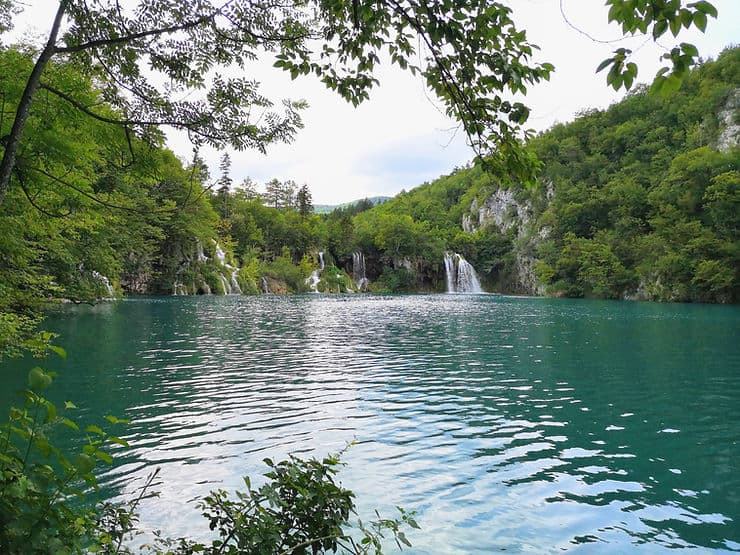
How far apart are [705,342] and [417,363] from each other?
12.9 meters

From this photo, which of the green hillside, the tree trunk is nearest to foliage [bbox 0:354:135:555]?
the tree trunk

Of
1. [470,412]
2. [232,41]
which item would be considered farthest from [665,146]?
[232,41]

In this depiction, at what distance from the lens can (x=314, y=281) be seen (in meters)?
77.6

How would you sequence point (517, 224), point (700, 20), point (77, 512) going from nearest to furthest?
point (700, 20), point (77, 512), point (517, 224)

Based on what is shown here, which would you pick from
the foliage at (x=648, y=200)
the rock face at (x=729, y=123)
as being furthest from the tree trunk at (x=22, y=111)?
the rock face at (x=729, y=123)

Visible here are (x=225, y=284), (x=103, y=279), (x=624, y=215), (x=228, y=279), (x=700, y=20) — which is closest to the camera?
(x=700, y=20)

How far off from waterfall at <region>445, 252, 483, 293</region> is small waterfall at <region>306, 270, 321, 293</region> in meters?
23.9

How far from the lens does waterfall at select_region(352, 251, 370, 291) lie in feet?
289

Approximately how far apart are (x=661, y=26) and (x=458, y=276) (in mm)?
83155

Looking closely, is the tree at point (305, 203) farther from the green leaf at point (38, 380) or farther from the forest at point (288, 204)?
the green leaf at point (38, 380)

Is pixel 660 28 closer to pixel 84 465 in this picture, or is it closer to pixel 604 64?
pixel 604 64

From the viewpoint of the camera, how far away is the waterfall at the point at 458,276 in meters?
83.8

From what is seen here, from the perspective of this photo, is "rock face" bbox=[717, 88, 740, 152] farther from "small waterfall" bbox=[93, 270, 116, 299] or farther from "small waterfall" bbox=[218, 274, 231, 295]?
"small waterfall" bbox=[93, 270, 116, 299]

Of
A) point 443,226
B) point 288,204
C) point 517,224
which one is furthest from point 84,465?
point 443,226
